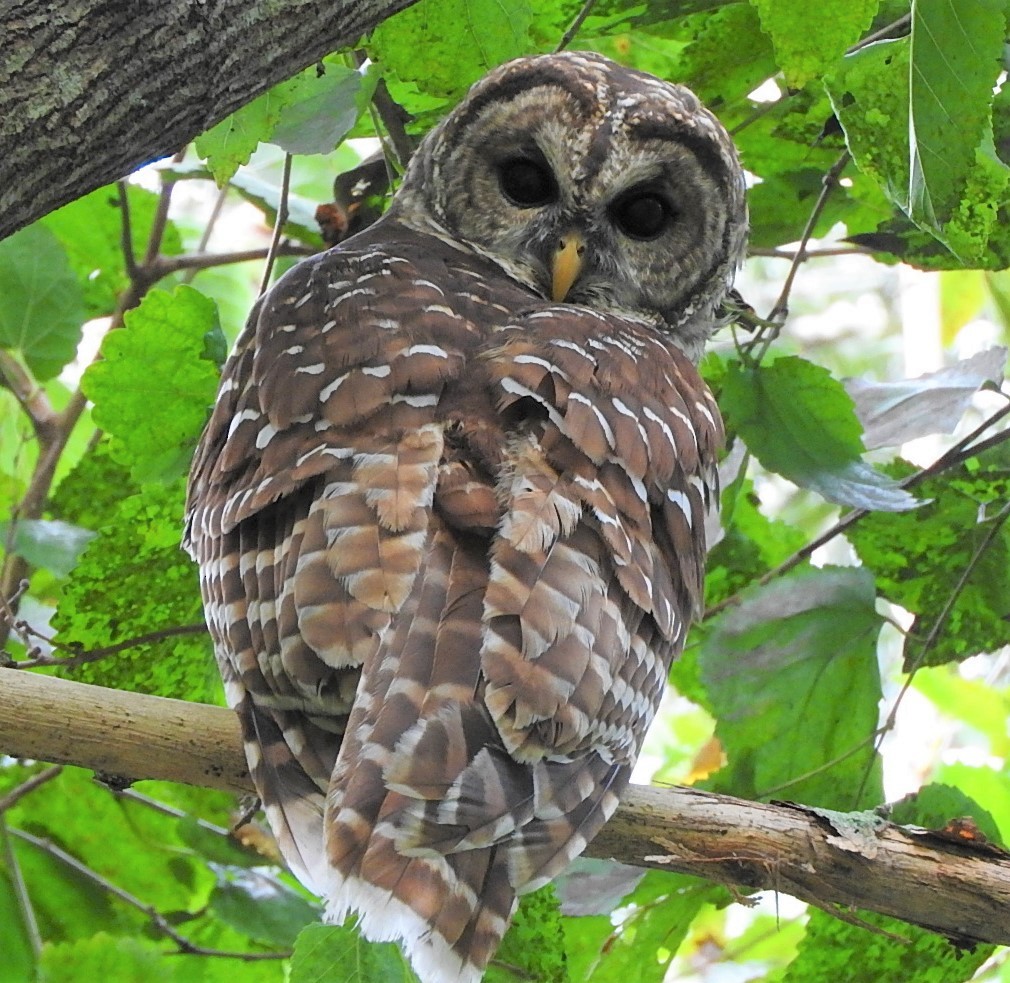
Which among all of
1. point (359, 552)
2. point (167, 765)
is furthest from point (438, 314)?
point (167, 765)

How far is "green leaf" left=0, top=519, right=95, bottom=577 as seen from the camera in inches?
86.6

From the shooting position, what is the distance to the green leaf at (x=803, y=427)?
2199 millimetres

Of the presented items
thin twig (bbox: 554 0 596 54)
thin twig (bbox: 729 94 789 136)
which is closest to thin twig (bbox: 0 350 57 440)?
thin twig (bbox: 554 0 596 54)

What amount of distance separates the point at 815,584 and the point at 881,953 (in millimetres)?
616

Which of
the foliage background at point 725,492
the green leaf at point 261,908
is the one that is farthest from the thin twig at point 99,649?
the green leaf at point 261,908

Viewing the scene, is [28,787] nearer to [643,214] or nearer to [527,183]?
[527,183]

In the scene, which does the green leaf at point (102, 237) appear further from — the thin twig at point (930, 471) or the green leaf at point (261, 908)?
the thin twig at point (930, 471)

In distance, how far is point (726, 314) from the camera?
2797 millimetres

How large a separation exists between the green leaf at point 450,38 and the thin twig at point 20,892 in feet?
4.87

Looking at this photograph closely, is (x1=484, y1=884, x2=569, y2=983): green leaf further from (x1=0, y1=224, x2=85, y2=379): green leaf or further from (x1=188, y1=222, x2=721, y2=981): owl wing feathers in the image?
(x1=0, y1=224, x2=85, y2=379): green leaf

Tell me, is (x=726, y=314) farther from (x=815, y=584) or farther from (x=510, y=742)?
(x=510, y=742)

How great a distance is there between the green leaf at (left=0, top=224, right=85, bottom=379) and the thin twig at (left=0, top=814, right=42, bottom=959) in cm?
85

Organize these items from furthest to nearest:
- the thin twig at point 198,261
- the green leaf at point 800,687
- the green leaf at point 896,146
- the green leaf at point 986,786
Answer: the green leaf at point 986,786 → the thin twig at point 198,261 → the green leaf at point 800,687 → the green leaf at point 896,146

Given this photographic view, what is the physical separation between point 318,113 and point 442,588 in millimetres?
895
